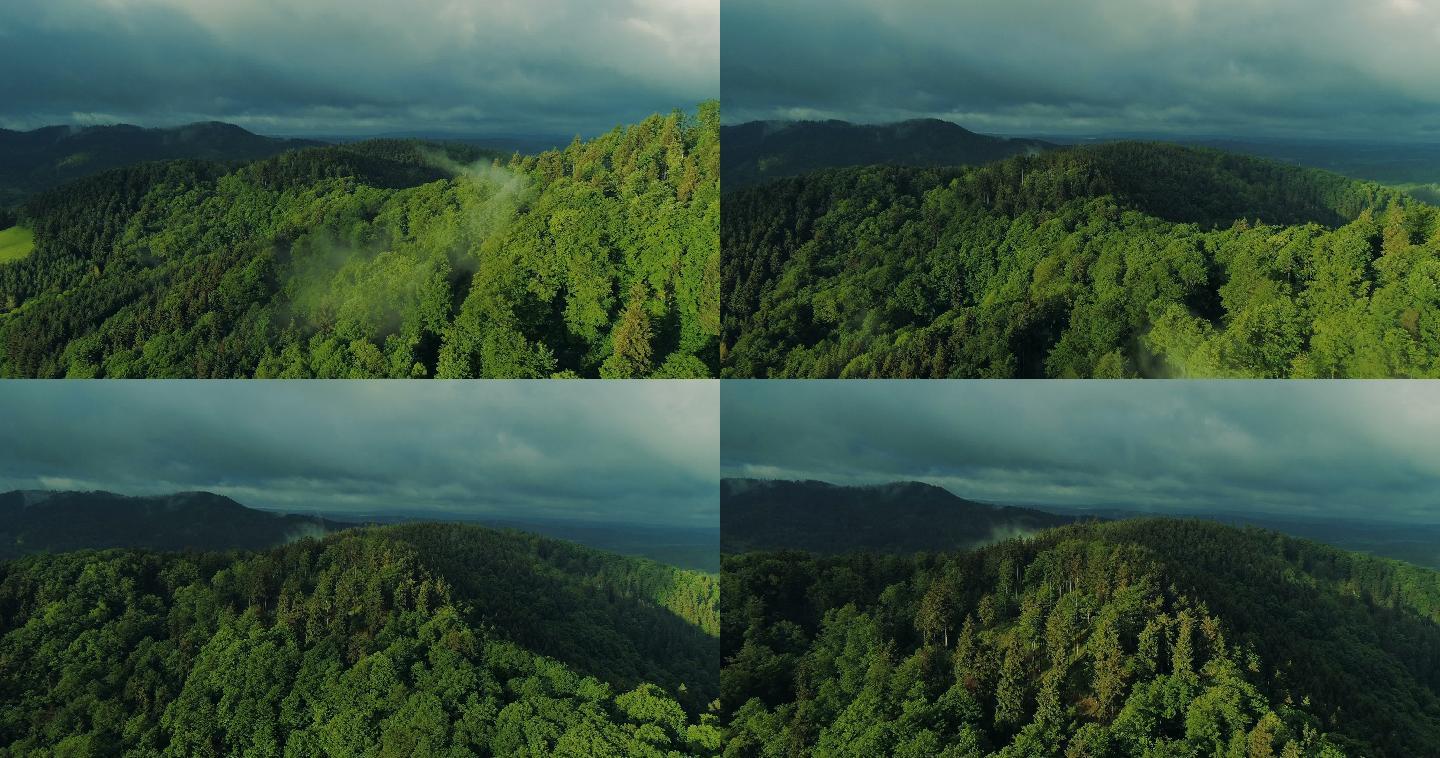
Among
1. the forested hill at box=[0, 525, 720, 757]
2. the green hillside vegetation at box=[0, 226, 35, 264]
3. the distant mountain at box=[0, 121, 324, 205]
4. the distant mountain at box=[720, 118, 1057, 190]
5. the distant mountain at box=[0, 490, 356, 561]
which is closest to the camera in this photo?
the forested hill at box=[0, 525, 720, 757]

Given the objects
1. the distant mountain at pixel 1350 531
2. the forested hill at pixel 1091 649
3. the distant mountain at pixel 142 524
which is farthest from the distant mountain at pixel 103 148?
the distant mountain at pixel 1350 531

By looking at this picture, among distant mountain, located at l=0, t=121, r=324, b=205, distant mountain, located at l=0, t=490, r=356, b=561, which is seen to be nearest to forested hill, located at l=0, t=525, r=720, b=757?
distant mountain, located at l=0, t=490, r=356, b=561

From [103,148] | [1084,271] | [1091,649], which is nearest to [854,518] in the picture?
[1091,649]

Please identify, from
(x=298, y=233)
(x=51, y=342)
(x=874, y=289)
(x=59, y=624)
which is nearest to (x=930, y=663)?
(x=874, y=289)

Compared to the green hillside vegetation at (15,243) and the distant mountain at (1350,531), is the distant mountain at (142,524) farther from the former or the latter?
the distant mountain at (1350,531)

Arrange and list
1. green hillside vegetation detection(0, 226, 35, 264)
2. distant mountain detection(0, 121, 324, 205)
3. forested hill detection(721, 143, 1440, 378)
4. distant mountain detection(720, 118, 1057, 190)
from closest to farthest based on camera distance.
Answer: forested hill detection(721, 143, 1440, 378) → distant mountain detection(720, 118, 1057, 190) → green hillside vegetation detection(0, 226, 35, 264) → distant mountain detection(0, 121, 324, 205)

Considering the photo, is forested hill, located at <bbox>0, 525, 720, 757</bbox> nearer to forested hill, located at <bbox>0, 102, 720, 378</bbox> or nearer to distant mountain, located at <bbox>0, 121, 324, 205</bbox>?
forested hill, located at <bbox>0, 102, 720, 378</bbox>

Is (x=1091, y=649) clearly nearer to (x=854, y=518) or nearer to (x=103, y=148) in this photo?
(x=854, y=518)
